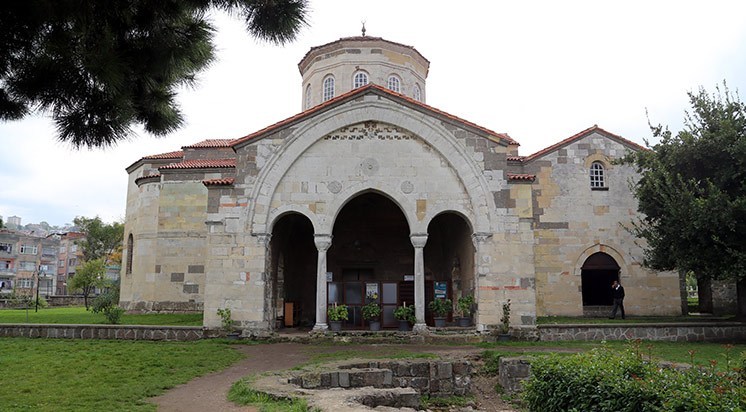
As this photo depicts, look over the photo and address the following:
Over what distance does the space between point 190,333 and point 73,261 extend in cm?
7822

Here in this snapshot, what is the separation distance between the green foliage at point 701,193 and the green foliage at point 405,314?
8.32 m

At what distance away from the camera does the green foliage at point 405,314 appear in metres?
18.2

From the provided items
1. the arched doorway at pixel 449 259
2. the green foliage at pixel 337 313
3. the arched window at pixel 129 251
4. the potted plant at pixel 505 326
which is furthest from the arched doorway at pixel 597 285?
the arched window at pixel 129 251

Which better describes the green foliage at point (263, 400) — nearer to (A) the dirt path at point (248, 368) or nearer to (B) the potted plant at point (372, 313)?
(A) the dirt path at point (248, 368)

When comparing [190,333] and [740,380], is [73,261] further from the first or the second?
[740,380]

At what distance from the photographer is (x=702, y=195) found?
17.7 meters

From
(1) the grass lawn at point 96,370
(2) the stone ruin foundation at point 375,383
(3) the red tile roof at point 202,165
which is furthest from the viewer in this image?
(3) the red tile roof at point 202,165

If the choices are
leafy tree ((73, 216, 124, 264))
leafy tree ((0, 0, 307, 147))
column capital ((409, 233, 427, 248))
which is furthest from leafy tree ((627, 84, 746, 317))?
leafy tree ((73, 216, 124, 264))

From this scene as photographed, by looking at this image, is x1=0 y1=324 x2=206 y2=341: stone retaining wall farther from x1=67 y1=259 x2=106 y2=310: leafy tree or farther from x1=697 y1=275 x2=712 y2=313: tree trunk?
x1=697 y1=275 x2=712 y2=313: tree trunk

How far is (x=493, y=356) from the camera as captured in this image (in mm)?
14305

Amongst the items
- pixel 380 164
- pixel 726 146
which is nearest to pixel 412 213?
pixel 380 164

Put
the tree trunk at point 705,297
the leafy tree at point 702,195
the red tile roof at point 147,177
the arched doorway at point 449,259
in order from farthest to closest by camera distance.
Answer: the tree trunk at point 705,297
the red tile roof at point 147,177
the arched doorway at point 449,259
the leafy tree at point 702,195

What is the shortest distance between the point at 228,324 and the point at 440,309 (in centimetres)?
666

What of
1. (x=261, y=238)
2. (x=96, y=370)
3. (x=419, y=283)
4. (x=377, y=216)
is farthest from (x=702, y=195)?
(x=96, y=370)
